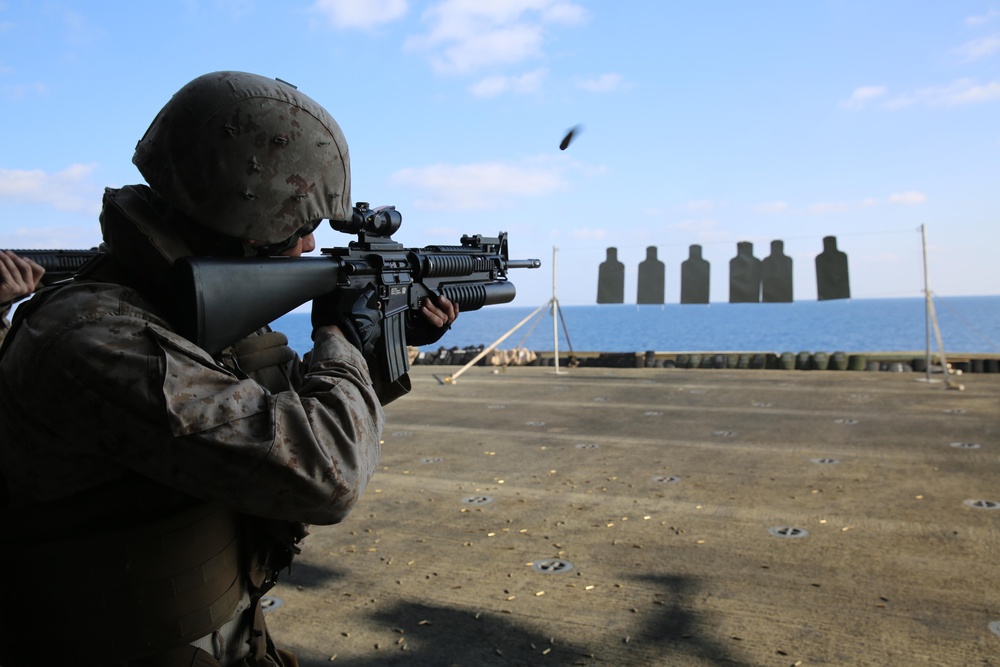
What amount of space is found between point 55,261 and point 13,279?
52cm

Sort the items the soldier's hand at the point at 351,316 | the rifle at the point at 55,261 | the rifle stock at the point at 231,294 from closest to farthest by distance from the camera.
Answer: the rifle stock at the point at 231,294 → the soldier's hand at the point at 351,316 → the rifle at the point at 55,261

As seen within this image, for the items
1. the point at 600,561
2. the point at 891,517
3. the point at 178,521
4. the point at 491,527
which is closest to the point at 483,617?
the point at 600,561

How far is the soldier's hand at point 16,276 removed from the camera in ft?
9.73

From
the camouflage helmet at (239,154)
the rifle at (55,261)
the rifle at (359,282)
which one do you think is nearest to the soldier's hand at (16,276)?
the rifle at (55,261)

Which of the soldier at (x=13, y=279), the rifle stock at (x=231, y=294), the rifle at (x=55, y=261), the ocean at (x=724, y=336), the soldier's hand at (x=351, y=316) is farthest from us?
the ocean at (x=724, y=336)

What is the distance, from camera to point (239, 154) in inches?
57.7

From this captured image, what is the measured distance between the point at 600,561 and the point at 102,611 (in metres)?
2.90

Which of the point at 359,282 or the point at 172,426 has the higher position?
the point at 359,282

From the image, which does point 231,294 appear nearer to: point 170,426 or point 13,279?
point 170,426

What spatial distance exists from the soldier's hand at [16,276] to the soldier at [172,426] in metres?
1.94

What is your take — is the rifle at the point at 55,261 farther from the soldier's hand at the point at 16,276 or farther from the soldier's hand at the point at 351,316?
the soldier's hand at the point at 351,316

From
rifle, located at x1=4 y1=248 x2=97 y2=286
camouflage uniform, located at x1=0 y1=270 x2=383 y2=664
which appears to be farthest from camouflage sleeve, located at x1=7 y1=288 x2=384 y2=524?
rifle, located at x1=4 y1=248 x2=97 y2=286

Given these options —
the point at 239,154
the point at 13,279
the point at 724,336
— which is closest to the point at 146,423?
the point at 239,154

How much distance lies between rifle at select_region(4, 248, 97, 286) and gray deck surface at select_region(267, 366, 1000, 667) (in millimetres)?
1908
